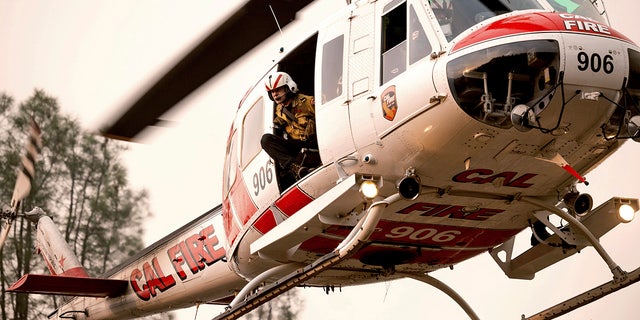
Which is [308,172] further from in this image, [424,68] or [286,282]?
[424,68]

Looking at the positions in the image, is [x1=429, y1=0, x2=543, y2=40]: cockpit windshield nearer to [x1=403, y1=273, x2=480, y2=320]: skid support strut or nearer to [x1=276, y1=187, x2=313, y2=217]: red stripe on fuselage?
[x1=276, y1=187, x2=313, y2=217]: red stripe on fuselage

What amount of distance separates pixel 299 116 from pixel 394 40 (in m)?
1.28

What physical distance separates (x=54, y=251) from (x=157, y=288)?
10.1 feet

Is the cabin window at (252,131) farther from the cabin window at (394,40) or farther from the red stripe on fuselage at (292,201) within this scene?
the cabin window at (394,40)

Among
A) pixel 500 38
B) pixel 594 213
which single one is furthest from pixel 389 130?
pixel 594 213

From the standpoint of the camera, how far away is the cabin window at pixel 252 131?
7.96 meters

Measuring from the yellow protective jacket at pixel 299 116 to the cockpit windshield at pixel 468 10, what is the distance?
165 cm

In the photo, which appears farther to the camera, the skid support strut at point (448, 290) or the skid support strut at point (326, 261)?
the skid support strut at point (448, 290)

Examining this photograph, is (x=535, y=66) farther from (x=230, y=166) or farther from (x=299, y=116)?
(x=230, y=166)

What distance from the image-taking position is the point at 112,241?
22.5m

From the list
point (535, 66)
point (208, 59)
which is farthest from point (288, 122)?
point (535, 66)

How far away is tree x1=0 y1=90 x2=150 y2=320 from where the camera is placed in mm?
22016

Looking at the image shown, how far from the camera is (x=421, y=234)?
7688 mm

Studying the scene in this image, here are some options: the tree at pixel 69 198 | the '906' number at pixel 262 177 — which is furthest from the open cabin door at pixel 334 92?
the tree at pixel 69 198
